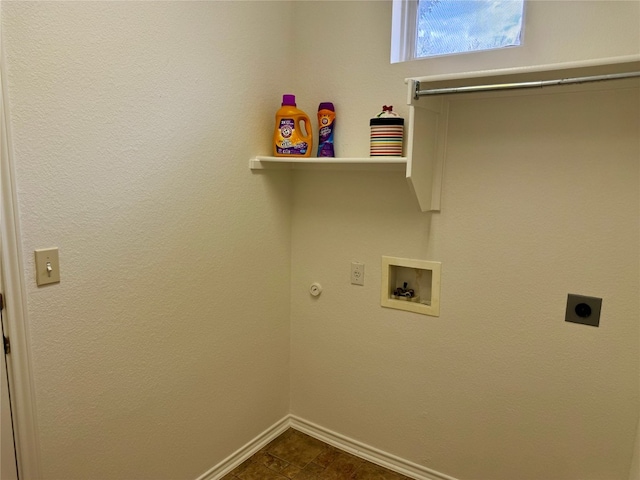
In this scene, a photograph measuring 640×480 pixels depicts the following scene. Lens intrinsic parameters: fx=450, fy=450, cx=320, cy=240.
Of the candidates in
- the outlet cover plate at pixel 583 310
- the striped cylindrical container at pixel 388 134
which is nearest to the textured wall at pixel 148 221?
the striped cylindrical container at pixel 388 134

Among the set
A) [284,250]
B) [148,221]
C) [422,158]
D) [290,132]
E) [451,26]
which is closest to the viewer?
[148,221]

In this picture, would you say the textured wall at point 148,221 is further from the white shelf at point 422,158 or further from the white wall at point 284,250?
the white shelf at point 422,158

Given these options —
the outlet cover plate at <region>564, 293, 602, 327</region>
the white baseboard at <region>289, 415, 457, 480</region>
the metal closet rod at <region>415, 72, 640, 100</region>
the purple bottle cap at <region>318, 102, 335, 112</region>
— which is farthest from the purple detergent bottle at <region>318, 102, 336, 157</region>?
the white baseboard at <region>289, 415, 457, 480</region>

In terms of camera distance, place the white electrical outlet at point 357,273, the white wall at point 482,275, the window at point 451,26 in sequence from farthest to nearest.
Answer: the white electrical outlet at point 357,273 < the window at point 451,26 < the white wall at point 482,275

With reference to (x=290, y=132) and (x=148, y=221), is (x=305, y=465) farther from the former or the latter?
(x=290, y=132)

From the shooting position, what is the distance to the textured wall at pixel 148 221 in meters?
1.25

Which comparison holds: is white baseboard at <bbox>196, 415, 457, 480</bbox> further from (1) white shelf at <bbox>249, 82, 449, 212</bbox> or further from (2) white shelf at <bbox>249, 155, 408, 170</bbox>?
(2) white shelf at <bbox>249, 155, 408, 170</bbox>

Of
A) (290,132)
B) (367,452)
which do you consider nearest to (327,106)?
(290,132)

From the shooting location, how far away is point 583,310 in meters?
1.54

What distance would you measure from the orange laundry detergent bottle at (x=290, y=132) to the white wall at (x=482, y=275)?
→ 5.8 inches

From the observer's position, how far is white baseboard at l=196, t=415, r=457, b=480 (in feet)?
6.34

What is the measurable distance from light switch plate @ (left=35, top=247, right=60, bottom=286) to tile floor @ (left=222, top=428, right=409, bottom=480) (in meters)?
1.18

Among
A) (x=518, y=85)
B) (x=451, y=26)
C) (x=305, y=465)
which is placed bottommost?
(x=305, y=465)

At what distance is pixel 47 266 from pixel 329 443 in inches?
60.2
